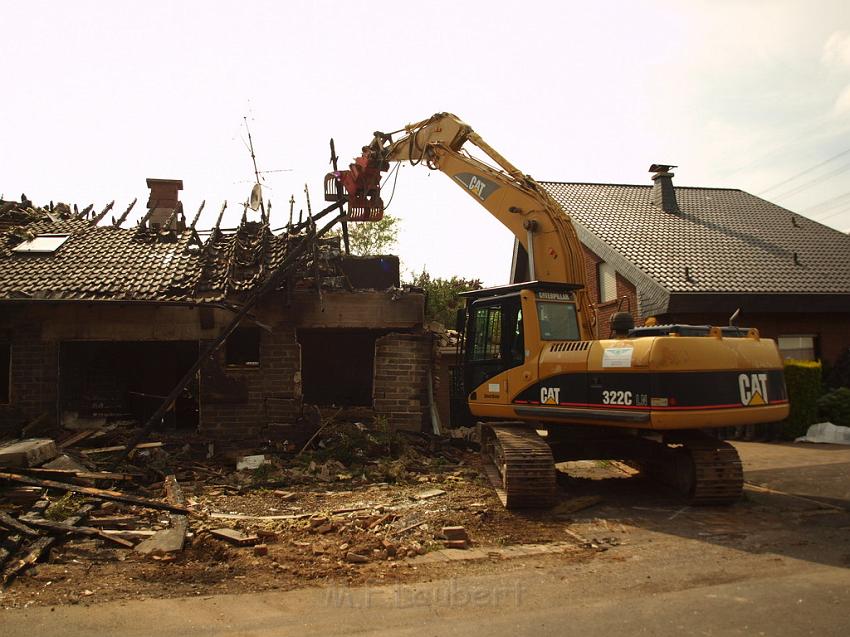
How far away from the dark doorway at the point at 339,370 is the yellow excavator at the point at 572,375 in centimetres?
591

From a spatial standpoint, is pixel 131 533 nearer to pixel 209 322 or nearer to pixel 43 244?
pixel 209 322

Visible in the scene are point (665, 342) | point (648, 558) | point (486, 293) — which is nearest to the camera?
point (648, 558)

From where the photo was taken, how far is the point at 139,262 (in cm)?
1262

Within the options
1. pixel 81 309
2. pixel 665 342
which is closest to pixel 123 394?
pixel 81 309

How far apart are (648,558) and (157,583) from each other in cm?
419

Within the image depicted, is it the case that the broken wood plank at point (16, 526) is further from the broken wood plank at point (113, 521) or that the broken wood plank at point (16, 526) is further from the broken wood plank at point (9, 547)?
the broken wood plank at point (113, 521)

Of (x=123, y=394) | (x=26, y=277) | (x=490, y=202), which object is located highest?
(x=490, y=202)

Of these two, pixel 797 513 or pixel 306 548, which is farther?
pixel 797 513

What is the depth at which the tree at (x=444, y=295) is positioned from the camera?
80.3ft

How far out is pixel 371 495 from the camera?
8.49 metres

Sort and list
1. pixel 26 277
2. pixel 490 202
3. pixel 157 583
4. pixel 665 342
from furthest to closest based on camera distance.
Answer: pixel 26 277 < pixel 490 202 < pixel 665 342 < pixel 157 583

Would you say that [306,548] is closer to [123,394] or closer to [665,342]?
[665,342]

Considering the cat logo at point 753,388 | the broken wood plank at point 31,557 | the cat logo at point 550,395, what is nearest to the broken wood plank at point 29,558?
the broken wood plank at point 31,557

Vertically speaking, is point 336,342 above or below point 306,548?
above
